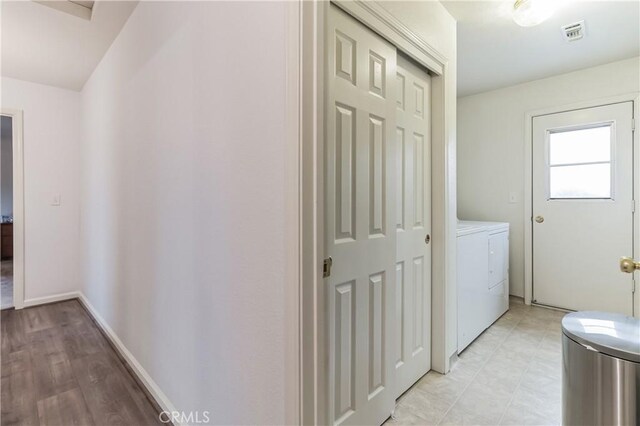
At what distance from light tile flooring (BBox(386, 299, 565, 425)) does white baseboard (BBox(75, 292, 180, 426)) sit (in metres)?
1.21

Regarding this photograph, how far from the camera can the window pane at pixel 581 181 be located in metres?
2.89

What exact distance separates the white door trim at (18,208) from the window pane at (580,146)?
5.57 metres

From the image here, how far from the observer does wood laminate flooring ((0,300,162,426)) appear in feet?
5.37

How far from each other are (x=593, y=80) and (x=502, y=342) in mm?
2634

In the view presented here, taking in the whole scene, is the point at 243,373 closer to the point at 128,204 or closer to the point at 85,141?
the point at 128,204

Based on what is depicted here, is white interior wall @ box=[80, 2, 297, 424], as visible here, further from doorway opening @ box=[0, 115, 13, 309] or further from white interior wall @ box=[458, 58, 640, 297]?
doorway opening @ box=[0, 115, 13, 309]

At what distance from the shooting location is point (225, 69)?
122 centimetres

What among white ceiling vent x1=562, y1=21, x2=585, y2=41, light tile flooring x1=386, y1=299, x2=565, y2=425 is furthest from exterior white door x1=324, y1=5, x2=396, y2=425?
white ceiling vent x1=562, y1=21, x2=585, y2=41

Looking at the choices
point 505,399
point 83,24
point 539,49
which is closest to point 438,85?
point 539,49

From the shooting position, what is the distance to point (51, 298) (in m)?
3.44

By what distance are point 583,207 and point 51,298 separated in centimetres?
574

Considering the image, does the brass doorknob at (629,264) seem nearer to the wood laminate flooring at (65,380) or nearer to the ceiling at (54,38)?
the wood laminate flooring at (65,380)

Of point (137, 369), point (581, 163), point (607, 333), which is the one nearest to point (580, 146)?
point (581, 163)

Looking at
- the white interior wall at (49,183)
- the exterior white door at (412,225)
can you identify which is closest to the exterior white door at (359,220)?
the exterior white door at (412,225)
